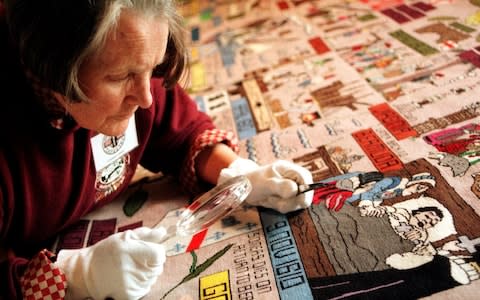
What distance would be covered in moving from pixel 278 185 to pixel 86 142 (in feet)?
0.79

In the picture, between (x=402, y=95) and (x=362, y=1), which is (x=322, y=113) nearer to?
(x=402, y=95)

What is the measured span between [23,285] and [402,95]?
1.95 feet

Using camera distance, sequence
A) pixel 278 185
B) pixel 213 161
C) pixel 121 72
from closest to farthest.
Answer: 1. pixel 121 72
2. pixel 278 185
3. pixel 213 161

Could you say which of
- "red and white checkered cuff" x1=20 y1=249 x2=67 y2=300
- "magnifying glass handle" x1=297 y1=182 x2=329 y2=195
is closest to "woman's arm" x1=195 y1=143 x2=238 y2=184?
"magnifying glass handle" x1=297 y1=182 x2=329 y2=195

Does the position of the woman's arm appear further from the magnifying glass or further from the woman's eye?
the woman's eye

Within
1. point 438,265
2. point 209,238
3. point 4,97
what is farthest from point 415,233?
point 4,97

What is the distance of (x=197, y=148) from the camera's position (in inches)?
26.6

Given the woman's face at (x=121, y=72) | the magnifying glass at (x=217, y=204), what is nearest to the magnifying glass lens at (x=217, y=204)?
the magnifying glass at (x=217, y=204)

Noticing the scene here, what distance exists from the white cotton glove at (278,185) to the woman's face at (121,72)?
0.17 m

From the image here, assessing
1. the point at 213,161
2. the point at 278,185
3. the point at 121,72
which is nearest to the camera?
the point at 121,72

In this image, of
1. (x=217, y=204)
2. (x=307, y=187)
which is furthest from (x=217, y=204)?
(x=307, y=187)

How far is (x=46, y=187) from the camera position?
0.55 metres

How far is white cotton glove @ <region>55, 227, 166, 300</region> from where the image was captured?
1.61ft

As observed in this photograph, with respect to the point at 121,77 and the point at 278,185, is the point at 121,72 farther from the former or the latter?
the point at 278,185
